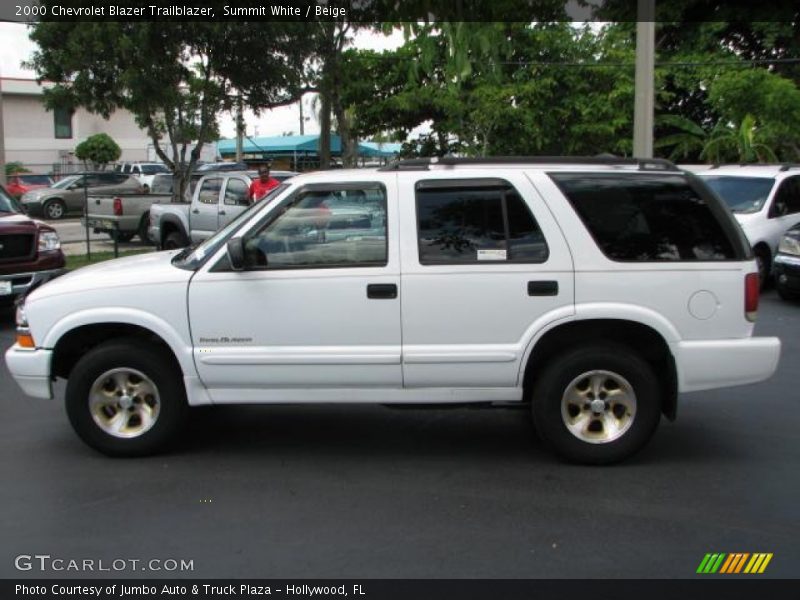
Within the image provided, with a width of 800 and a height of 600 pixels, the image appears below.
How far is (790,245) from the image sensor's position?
1116 centimetres

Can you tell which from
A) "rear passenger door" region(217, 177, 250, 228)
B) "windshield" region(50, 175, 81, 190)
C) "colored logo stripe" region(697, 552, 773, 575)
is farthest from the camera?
"windshield" region(50, 175, 81, 190)

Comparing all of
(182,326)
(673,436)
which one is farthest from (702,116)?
(182,326)

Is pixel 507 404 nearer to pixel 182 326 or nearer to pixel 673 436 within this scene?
pixel 673 436

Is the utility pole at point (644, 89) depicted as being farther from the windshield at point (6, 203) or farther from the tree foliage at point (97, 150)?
the tree foliage at point (97, 150)

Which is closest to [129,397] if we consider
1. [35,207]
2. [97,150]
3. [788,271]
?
[788,271]

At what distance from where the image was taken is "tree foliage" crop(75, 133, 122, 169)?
42375mm

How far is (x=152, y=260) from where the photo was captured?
580cm

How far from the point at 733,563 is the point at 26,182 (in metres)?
32.5

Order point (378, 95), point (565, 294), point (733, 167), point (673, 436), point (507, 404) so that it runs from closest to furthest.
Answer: point (565, 294) < point (507, 404) < point (673, 436) < point (733, 167) < point (378, 95)

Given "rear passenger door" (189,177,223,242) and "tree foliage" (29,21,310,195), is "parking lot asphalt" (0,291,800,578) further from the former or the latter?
"tree foliage" (29,21,310,195)

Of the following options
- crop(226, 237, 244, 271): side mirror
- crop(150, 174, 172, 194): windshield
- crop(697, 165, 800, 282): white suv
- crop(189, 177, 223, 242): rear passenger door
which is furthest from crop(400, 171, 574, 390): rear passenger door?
crop(150, 174, 172, 194): windshield

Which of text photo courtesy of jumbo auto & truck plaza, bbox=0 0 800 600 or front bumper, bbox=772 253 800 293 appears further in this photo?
front bumper, bbox=772 253 800 293

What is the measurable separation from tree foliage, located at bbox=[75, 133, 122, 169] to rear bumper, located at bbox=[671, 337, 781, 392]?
4067 cm

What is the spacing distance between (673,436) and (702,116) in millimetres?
19923
